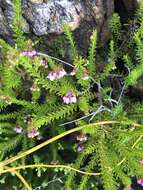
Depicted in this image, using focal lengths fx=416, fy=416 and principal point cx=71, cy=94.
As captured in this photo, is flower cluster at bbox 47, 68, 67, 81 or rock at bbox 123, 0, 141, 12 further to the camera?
rock at bbox 123, 0, 141, 12

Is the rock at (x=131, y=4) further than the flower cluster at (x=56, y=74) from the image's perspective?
Yes

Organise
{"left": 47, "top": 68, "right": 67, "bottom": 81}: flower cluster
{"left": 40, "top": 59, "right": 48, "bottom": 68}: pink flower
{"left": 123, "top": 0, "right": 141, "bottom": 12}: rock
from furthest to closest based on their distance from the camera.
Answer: {"left": 123, "top": 0, "right": 141, "bottom": 12}: rock
{"left": 40, "top": 59, "right": 48, "bottom": 68}: pink flower
{"left": 47, "top": 68, "right": 67, "bottom": 81}: flower cluster

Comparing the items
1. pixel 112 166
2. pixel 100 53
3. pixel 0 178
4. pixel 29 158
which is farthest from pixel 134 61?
pixel 0 178

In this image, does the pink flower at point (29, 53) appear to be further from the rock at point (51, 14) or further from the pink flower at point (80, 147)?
the pink flower at point (80, 147)

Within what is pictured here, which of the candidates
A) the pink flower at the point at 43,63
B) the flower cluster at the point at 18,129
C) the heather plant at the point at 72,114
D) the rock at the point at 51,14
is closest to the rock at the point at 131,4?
the heather plant at the point at 72,114

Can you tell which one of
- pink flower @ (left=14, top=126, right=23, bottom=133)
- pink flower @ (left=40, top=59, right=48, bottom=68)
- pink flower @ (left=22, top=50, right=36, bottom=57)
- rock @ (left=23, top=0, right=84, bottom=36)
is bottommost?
pink flower @ (left=14, top=126, right=23, bottom=133)

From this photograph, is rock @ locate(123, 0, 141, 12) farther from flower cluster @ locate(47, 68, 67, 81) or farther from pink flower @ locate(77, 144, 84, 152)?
pink flower @ locate(77, 144, 84, 152)

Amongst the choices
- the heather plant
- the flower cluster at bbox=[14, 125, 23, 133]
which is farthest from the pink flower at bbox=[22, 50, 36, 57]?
the flower cluster at bbox=[14, 125, 23, 133]

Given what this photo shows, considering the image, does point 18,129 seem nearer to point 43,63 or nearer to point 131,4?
point 43,63

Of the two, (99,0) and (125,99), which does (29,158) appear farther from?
(99,0)
